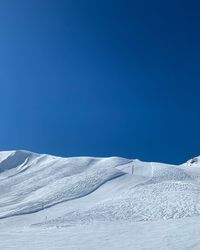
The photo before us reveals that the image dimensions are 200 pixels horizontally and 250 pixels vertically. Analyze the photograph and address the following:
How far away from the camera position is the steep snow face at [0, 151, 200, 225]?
1165 inches

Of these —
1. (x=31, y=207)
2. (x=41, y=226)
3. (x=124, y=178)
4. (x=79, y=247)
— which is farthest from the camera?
(x=124, y=178)

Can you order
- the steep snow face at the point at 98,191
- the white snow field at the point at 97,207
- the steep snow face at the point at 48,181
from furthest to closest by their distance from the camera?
the steep snow face at the point at 48,181
the steep snow face at the point at 98,191
the white snow field at the point at 97,207

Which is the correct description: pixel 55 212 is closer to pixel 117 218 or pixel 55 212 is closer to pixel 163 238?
pixel 117 218

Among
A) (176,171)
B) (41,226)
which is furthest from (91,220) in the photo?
(176,171)

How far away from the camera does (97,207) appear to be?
106 feet

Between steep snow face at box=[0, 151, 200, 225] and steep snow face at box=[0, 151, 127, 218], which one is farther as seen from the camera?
steep snow face at box=[0, 151, 127, 218]

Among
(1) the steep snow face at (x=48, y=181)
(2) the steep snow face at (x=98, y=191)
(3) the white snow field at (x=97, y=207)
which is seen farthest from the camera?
(1) the steep snow face at (x=48, y=181)

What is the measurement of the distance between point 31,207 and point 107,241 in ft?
58.4

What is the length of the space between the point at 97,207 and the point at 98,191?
8.91 meters

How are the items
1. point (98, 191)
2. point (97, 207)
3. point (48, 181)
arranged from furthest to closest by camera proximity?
1. point (48, 181)
2. point (98, 191)
3. point (97, 207)

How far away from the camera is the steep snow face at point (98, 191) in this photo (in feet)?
97.1

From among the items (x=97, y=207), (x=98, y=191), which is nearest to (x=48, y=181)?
(x=98, y=191)

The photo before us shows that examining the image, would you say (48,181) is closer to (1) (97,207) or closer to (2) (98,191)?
(2) (98,191)

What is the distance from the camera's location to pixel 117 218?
92.7ft
